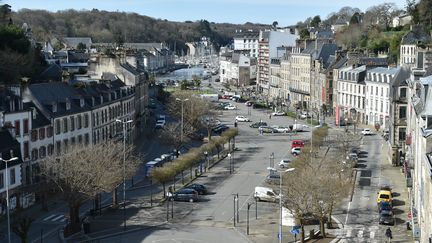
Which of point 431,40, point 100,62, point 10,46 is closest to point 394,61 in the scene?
point 431,40

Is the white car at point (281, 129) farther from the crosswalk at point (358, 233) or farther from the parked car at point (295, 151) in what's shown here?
the crosswalk at point (358, 233)

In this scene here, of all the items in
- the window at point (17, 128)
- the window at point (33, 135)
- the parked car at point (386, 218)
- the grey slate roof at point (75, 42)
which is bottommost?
the parked car at point (386, 218)

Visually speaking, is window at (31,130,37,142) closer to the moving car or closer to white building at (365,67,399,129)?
the moving car

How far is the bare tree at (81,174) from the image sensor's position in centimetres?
4012

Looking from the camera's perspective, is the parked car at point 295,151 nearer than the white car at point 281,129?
Yes

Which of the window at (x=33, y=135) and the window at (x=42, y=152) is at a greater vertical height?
the window at (x=33, y=135)

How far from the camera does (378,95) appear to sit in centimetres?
8506

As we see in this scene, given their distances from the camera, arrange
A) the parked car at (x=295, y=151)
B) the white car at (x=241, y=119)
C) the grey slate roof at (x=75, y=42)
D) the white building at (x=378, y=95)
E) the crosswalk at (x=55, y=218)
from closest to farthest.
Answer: the crosswalk at (x=55, y=218) → the parked car at (x=295, y=151) → the white building at (x=378, y=95) → the white car at (x=241, y=119) → the grey slate roof at (x=75, y=42)

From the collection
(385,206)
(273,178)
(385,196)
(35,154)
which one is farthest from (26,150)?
(385,196)

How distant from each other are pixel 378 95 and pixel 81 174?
5258 cm

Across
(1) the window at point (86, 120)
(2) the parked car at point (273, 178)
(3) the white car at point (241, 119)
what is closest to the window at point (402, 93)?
(2) the parked car at point (273, 178)

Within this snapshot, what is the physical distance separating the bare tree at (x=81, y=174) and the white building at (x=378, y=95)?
46309 millimetres

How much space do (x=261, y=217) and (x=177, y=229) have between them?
585cm

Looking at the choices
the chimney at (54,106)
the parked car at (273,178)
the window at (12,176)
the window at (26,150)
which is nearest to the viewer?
the window at (12,176)
